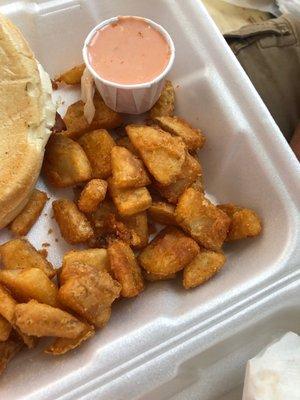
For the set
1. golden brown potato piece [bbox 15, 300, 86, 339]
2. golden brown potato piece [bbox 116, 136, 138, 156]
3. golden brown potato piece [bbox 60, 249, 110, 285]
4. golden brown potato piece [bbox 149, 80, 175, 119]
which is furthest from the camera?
golden brown potato piece [bbox 149, 80, 175, 119]

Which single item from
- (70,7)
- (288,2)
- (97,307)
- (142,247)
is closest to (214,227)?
(142,247)

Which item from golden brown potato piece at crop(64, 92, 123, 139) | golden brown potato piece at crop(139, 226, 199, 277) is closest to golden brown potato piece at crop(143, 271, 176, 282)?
golden brown potato piece at crop(139, 226, 199, 277)

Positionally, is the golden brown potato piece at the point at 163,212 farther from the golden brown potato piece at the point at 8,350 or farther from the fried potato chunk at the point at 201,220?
the golden brown potato piece at the point at 8,350

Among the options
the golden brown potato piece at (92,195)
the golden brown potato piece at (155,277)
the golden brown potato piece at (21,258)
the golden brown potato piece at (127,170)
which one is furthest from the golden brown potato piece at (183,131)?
the golden brown potato piece at (21,258)

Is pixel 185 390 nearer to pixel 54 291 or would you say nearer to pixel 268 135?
pixel 54 291

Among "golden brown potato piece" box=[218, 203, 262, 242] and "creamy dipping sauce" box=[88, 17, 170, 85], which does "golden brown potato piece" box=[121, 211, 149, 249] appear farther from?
"creamy dipping sauce" box=[88, 17, 170, 85]

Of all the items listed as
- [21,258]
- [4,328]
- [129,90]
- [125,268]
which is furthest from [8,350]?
[129,90]
